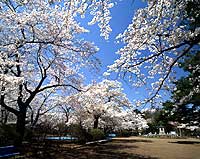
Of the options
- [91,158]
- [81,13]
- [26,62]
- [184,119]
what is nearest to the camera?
[81,13]

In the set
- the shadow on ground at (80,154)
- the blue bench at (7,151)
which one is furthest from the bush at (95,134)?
the blue bench at (7,151)

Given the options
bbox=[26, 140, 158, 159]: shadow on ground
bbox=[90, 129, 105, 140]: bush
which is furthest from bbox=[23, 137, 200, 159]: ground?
bbox=[90, 129, 105, 140]: bush

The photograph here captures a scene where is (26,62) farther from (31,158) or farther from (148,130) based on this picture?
(148,130)

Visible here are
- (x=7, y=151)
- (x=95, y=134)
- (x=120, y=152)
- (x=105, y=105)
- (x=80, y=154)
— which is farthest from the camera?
(x=105, y=105)

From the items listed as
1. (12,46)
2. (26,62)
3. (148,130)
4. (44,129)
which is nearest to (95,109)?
(44,129)

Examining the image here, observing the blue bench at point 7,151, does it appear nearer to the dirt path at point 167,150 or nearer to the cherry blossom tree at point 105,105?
the dirt path at point 167,150

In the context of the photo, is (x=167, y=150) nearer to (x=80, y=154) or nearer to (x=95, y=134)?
(x=80, y=154)

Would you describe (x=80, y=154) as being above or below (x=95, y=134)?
below

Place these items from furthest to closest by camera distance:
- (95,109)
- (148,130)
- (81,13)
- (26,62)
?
(148,130), (95,109), (26,62), (81,13)

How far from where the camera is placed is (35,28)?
14.8 meters

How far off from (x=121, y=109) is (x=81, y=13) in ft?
103

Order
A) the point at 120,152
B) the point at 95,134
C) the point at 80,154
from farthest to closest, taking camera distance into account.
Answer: the point at 95,134
the point at 120,152
the point at 80,154

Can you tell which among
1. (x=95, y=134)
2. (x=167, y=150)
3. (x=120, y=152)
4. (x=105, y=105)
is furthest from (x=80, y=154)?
(x=105, y=105)

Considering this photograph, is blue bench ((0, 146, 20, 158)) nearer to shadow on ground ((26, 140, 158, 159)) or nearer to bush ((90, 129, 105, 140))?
shadow on ground ((26, 140, 158, 159))
